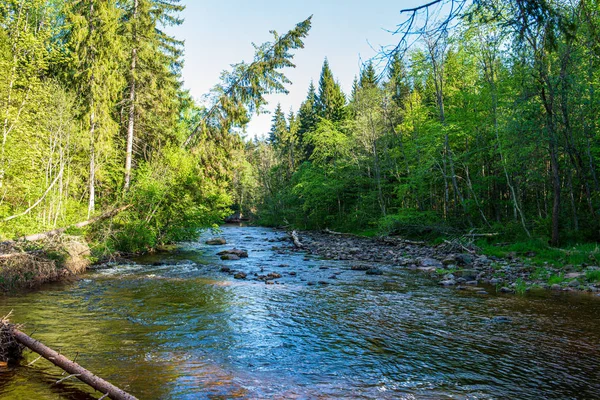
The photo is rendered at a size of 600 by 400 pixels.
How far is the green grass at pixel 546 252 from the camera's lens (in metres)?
12.5

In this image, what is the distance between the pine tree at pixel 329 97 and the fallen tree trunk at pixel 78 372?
4122 centimetres

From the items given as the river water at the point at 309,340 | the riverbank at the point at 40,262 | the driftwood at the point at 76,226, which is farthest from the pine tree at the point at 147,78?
the river water at the point at 309,340

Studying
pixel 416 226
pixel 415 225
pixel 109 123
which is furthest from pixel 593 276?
pixel 109 123

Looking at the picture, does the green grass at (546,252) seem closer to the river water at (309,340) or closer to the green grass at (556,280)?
the green grass at (556,280)

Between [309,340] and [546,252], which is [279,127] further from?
[309,340]

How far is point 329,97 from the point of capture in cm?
4725

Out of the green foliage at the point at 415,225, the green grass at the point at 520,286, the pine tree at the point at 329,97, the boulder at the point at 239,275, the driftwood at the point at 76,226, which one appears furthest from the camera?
the pine tree at the point at 329,97

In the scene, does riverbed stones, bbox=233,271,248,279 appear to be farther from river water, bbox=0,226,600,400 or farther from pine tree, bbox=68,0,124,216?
pine tree, bbox=68,0,124,216

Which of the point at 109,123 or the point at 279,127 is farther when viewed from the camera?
the point at 279,127

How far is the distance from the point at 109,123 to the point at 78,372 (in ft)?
47.6

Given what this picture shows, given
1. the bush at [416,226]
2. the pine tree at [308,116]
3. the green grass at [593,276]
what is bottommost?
the green grass at [593,276]

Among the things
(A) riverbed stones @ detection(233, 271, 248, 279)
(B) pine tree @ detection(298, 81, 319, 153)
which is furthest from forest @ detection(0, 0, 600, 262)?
(B) pine tree @ detection(298, 81, 319, 153)

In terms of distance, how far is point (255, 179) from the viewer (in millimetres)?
58781

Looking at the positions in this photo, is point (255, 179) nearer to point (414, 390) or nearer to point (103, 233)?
point (103, 233)
